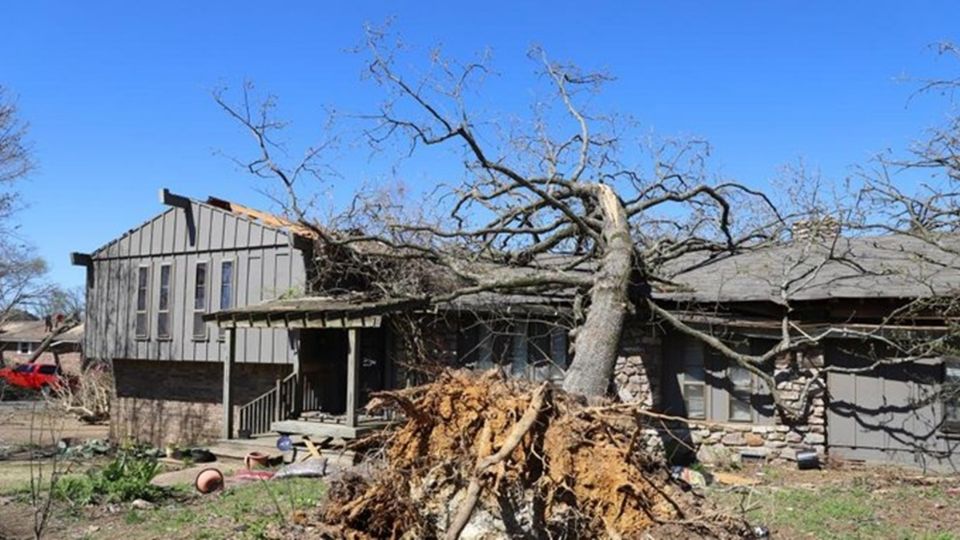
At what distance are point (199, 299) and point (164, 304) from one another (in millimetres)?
1374

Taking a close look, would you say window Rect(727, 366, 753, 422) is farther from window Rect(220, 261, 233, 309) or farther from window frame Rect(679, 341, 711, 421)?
window Rect(220, 261, 233, 309)

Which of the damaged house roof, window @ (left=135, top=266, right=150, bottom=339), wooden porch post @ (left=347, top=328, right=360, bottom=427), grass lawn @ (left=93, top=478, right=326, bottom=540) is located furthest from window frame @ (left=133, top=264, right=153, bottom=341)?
grass lawn @ (left=93, top=478, right=326, bottom=540)

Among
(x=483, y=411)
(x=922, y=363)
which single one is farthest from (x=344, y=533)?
(x=922, y=363)

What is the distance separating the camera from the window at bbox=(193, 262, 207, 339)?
19625mm

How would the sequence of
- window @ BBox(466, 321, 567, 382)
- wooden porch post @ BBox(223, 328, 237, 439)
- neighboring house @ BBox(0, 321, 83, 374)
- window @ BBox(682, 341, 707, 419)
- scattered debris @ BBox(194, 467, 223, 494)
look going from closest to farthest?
scattered debris @ BBox(194, 467, 223, 494)
window @ BBox(682, 341, 707, 419)
window @ BBox(466, 321, 567, 382)
wooden porch post @ BBox(223, 328, 237, 439)
neighboring house @ BBox(0, 321, 83, 374)

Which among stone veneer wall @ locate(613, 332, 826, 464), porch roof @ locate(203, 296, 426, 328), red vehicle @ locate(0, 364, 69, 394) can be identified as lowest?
red vehicle @ locate(0, 364, 69, 394)

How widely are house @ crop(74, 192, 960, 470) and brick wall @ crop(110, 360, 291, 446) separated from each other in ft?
0.15

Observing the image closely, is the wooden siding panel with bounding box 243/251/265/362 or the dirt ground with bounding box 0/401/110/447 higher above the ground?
the wooden siding panel with bounding box 243/251/265/362

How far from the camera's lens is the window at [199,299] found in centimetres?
1962

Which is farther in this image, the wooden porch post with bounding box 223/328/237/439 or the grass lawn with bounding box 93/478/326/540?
the wooden porch post with bounding box 223/328/237/439

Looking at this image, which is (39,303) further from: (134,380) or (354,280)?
(354,280)

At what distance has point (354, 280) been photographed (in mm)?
18062

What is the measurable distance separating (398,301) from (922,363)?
8240 mm

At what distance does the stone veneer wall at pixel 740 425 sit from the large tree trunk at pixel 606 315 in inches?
102
